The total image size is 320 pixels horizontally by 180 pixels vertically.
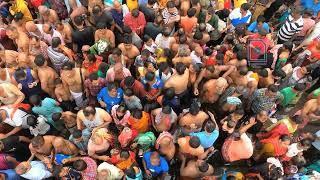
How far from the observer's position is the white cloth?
5895 millimetres

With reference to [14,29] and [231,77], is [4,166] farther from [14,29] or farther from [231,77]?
[231,77]

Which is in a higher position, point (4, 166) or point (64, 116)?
point (64, 116)

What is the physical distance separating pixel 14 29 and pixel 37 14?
141 centimetres

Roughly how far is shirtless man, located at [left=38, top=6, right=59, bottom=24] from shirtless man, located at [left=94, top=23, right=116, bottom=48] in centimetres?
125

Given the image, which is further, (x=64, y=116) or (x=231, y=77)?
(x=231, y=77)

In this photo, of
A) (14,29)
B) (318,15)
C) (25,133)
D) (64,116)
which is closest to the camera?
(64,116)

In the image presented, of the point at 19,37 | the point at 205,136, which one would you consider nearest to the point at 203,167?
the point at 205,136

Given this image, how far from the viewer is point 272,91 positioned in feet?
21.8

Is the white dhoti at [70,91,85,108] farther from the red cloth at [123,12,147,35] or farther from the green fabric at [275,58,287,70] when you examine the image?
the green fabric at [275,58,287,70]

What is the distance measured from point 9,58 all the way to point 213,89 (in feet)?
14.5

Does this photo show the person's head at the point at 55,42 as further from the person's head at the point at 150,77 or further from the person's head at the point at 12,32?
the person's head at the point at 150,77

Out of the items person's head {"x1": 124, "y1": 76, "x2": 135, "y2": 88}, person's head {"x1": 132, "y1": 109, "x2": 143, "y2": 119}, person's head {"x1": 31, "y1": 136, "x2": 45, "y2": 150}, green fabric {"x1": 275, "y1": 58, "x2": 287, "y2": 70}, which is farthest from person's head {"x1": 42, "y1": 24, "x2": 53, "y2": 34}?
green fabric {"x1": 275, "y1": 58, "x2": 287, "y2": 70}

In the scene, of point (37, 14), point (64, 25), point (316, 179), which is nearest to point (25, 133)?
point (64, 25)

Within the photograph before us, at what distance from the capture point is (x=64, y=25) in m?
7.90
